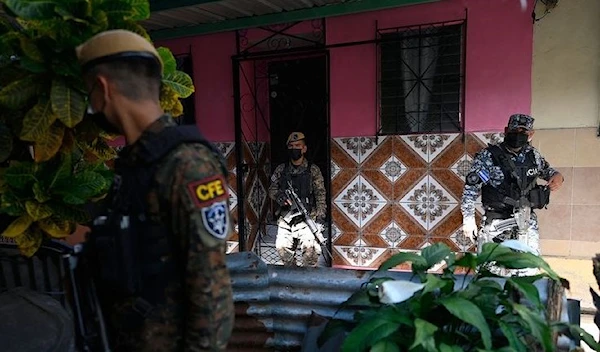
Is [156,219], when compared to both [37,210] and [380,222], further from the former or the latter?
[380,222]

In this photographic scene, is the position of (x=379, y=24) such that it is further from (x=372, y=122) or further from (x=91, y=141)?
(x=91, y=141)

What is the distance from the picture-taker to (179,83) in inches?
82.6

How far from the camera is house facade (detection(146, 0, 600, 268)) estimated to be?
383 cm

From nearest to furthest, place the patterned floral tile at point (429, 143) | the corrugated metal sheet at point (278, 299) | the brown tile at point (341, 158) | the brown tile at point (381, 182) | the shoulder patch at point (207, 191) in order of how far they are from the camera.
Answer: the shoulder patch at point (207, 191) < the corrugated metal sheet at point (278, 299) < the patterned floral tile at point (429, 143) < the brown tile at point (381, 182) < the brown tile at point (341, 158)

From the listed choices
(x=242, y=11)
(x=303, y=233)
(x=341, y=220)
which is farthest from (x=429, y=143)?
(x=242, y=11)

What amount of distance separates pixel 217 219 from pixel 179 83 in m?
1.16

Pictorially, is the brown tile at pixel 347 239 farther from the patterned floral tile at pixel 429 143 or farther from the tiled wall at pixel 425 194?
the patterned floral tile at pixel 429 143

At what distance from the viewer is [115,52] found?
1203 mm

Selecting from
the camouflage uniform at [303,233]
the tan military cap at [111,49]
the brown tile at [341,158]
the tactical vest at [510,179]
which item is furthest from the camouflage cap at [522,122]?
the tan military cap at [111,49]

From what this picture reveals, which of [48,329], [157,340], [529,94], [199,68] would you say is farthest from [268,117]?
[157,340]

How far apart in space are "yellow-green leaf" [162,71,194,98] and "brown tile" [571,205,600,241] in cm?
373

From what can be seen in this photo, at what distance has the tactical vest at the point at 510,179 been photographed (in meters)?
3.52

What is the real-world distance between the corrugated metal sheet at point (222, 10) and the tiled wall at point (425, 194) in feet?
4.87

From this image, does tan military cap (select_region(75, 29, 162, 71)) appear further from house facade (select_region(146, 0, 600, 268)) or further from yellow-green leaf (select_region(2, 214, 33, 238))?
house facade (select_region(146, 0, 600, 268))
